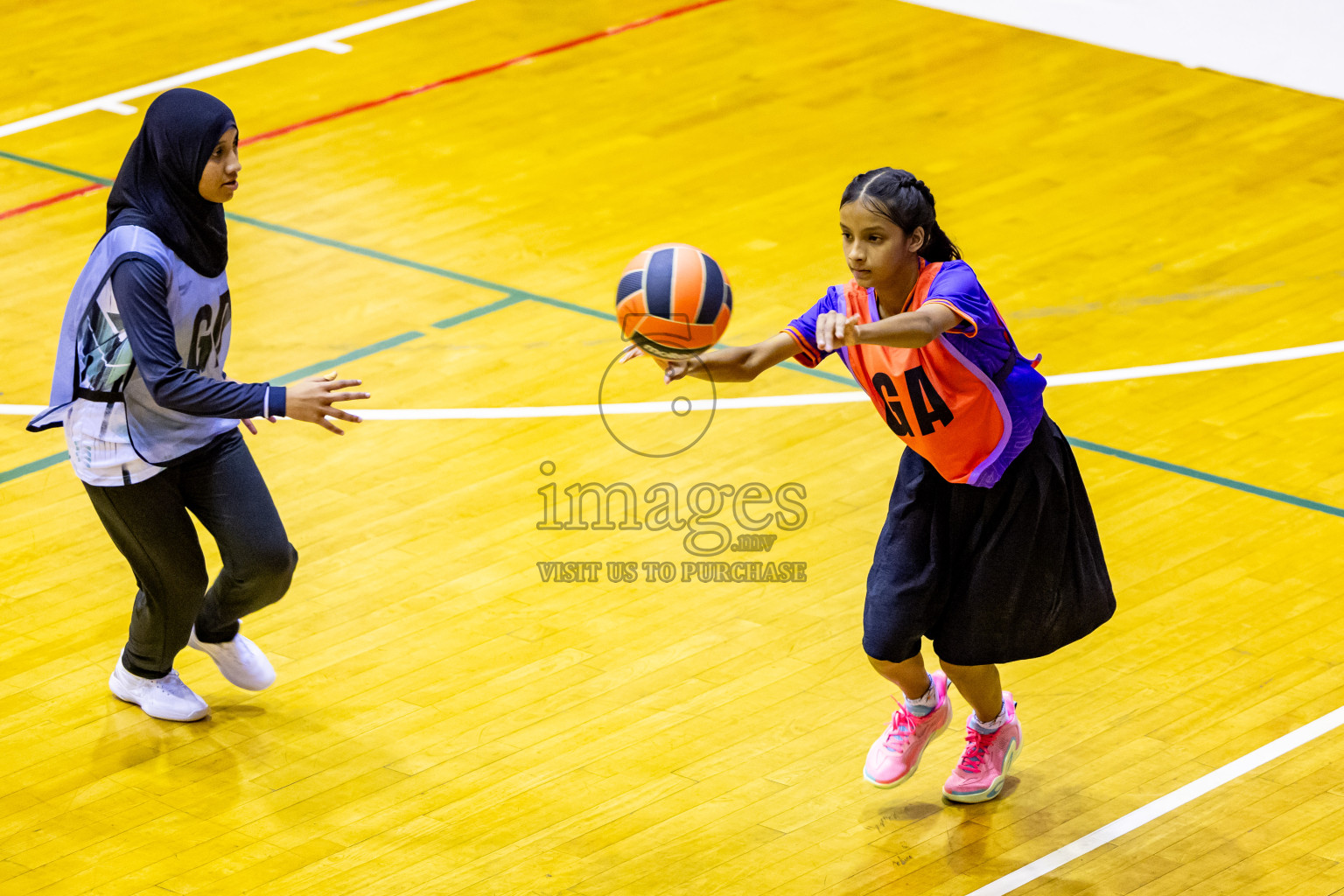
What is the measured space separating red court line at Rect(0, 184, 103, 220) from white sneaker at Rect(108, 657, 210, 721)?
4.83 m

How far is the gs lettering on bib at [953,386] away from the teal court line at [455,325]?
2.36 m

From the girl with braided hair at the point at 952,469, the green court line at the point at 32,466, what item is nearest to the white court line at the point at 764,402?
the green court line at the point at 32,466

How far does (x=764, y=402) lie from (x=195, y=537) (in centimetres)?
292

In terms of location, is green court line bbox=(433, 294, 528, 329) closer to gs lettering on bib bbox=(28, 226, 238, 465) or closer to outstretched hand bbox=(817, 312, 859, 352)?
gs lettering on bib bbox=(28, 226, 238, 465)

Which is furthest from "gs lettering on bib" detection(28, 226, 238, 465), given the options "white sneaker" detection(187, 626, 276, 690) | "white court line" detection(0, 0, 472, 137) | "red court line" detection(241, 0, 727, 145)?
"white court line" detection(0, 0, 472, 137)

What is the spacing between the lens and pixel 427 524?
679 centimetres

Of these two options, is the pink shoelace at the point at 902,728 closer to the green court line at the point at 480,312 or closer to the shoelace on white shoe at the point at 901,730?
the shoelace on white shoe at the point at 901,730

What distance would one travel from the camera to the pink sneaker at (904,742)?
5.12 metres

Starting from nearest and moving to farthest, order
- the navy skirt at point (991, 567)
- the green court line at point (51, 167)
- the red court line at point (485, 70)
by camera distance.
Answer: the navy skirt at point (991, 567) → the green court line at point (51, 167) → the red court line at point (485, 70)

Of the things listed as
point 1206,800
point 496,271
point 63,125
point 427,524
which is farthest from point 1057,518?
point 63,125

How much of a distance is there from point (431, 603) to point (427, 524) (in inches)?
22.4

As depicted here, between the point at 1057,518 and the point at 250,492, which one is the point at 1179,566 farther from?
the point at 250,492

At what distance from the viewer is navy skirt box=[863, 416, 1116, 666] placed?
189 inches

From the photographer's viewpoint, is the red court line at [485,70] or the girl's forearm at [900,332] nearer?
the girl's forearm at [900,332]
